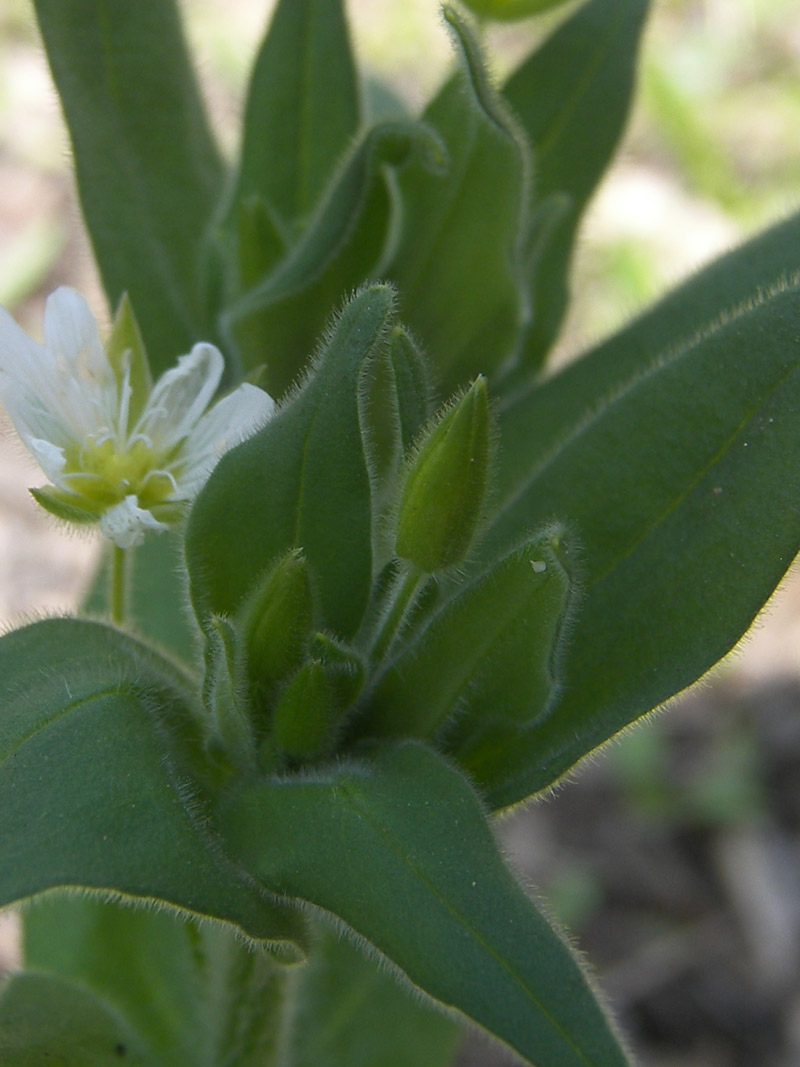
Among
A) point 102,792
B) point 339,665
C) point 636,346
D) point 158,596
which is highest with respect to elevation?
point 102,792

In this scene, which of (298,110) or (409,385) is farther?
(298,110)

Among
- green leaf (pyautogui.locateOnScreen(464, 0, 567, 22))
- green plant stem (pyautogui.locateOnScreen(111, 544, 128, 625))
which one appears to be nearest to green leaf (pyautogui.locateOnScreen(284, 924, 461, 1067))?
green plant stem (pyautogui.locateOnScreen(111, 544, 128, 625))

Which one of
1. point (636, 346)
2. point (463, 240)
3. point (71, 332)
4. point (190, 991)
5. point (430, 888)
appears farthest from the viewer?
point (190, 991)

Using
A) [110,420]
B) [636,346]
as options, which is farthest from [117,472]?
[636,346]

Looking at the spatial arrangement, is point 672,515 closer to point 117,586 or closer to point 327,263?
point 327,263

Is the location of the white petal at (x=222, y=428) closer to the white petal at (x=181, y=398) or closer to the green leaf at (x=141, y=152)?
the white petal at (x=181, y=398)
